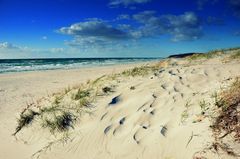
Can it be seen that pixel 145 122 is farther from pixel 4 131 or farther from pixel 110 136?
pixel 4 131

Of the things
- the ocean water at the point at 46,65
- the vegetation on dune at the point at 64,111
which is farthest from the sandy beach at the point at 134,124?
the ocean water at the point at 46,65

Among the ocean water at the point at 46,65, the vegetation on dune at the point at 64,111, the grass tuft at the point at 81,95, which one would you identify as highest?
the grass tuft at the point at 81,95

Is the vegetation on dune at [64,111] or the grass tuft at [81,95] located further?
the grass tuft at [81,95]

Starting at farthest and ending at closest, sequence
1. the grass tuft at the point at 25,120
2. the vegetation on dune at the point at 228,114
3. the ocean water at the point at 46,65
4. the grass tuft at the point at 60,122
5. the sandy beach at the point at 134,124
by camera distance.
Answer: the ocean water at the point at 46,65 → the grass tuft at the point at 25,120 → the grass tuft at the point at 60,122 → the sandy beach at the point at 134,124 → the vegetation on dune at the point at 228,114

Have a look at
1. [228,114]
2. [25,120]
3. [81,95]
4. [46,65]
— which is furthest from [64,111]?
[46,65]

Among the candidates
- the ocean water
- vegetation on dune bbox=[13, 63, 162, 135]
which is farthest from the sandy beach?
the ocean water

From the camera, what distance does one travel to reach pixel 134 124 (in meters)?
4.13

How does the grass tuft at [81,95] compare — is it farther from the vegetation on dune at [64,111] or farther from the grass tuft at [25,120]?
the grass tuft at [25,120]

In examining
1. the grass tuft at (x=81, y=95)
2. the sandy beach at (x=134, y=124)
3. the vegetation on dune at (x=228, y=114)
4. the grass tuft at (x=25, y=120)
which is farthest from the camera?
the grass tuft at (x=81, y=95)

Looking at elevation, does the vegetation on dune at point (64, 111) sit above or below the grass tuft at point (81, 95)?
below

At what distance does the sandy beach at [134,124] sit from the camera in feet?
11.4

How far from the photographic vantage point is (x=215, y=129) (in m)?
3.30

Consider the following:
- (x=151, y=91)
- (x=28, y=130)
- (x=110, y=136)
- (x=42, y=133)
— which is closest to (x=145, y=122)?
(x=110, y=136)

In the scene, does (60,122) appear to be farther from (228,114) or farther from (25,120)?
(228,114)
